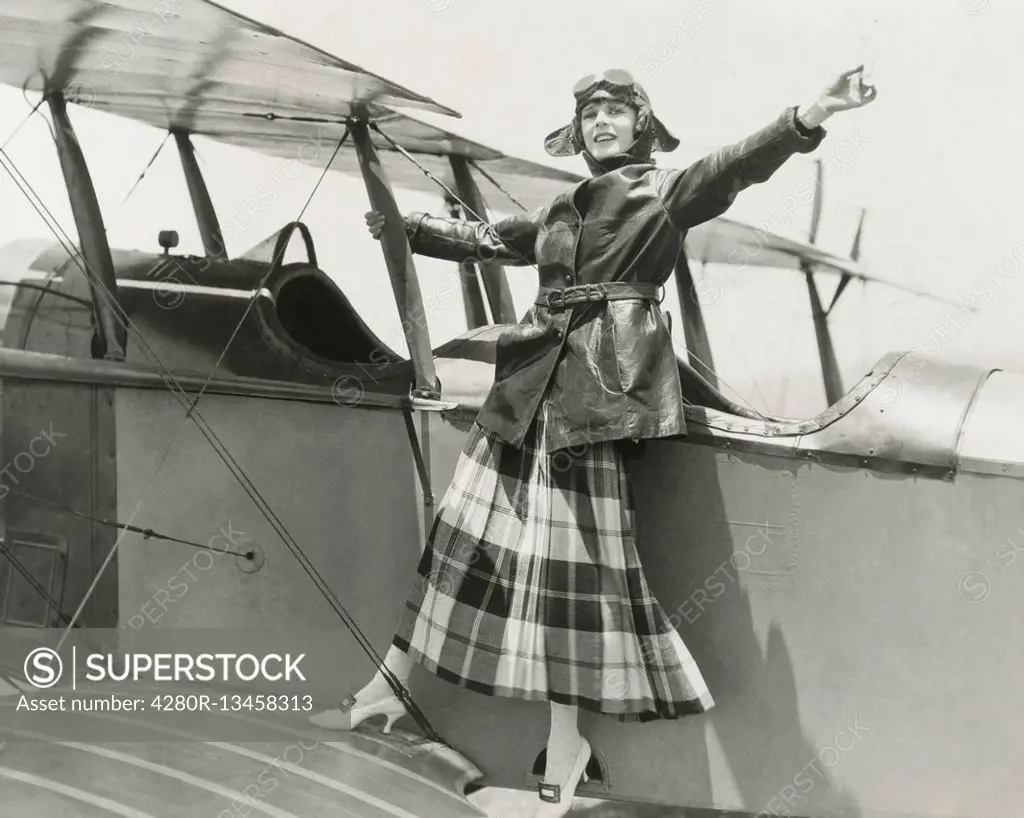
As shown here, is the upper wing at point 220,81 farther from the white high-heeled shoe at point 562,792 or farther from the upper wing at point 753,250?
the white high-heeled shoe at point 562,792

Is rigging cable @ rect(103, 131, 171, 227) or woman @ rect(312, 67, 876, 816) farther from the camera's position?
rigging cable @ rect(103, 131, 171, 227)

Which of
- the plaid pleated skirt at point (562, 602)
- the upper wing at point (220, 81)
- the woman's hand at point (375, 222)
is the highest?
the upper wing at point (220, 81)

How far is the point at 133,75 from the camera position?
2.26 meters

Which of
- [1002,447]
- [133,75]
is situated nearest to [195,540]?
[133,75]

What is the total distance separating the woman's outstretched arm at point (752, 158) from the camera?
158cm

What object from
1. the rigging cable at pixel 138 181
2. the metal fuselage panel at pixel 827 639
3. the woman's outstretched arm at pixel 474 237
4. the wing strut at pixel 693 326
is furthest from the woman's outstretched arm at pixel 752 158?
the rigging cable at pixel 138 181

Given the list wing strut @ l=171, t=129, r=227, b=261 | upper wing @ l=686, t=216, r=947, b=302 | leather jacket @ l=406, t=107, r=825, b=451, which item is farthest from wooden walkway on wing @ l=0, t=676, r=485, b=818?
upper wing @ l=686, t=216, r=947, b=302

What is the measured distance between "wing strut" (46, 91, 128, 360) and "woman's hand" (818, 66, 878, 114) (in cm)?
161

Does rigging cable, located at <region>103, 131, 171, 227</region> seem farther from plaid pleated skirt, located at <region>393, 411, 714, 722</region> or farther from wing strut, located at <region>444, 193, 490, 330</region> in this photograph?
plaid pleated skirt, located at <region>393, 411, 714, 722</region>

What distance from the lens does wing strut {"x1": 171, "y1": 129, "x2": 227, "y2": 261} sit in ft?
8.69

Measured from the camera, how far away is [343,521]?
227 cm

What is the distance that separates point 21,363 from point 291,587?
796 millimetres

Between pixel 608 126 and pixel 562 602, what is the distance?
0.93 meters

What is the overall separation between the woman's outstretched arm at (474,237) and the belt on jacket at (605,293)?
6.9 inches
